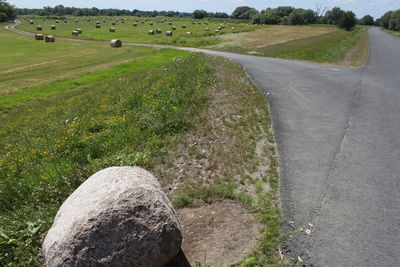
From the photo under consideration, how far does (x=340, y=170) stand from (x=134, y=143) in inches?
233

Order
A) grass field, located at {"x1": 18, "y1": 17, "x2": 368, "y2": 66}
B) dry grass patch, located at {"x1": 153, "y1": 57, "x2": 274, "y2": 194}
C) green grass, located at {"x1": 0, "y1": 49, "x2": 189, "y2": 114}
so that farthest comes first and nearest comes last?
1. grass field, located at {"x1": 18, "y1": 17, "x2": 368, "y2": 66}
2. green grass, located at {"x1": 0, "y1": 49, "x2": 189, "y2": 114}
3. dry grass patch, located at {"x1": 153, "y1": 57, "x2": 274, "y2": 194}

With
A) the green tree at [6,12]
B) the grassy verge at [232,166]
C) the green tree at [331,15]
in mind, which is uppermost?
the green tree at [331,15]

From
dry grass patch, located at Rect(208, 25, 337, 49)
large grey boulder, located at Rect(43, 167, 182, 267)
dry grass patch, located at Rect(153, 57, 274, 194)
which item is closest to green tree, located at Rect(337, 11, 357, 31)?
dry grass patch, located at Rect(208, 25, 337, 49)

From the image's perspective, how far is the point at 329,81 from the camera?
17484mm

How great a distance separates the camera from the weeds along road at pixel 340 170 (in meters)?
5.36

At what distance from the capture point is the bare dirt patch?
5.19m

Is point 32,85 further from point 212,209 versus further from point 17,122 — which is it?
point 212,209

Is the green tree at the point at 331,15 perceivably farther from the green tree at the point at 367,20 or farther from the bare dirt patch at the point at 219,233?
the bare dirt patch at the point at 219,233

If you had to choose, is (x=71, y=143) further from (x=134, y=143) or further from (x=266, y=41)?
(x=266, y=41)

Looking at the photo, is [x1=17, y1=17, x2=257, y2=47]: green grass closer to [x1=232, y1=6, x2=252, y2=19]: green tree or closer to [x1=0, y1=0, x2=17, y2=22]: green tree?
[x1=0, y1=0, x2=17, y2=22]: green tree

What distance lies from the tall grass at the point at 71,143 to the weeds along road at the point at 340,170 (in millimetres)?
3709

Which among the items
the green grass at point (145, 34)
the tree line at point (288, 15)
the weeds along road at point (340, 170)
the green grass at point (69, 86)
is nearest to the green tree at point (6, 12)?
the tree line at point (288, 15)

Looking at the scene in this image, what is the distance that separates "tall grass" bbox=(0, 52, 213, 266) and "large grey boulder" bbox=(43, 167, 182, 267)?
1390mm

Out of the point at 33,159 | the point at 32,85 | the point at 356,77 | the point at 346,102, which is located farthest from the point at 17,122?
the point at 356,77
